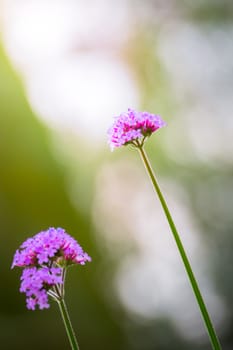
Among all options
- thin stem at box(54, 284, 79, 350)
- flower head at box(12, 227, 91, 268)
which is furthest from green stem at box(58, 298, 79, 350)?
flower head at box(12, 227, 91, 268)

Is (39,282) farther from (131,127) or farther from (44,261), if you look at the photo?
(131,127)

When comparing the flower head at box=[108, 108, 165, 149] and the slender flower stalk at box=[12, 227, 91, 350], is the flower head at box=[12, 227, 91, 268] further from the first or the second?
the flower head at box=[108, 108, 165, 149]

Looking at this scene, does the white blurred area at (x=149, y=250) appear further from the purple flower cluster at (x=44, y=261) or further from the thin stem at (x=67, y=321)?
the thin stem at (x=67, y=321)

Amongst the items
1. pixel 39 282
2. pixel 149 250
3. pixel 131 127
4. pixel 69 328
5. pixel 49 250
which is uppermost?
pixel 149 250

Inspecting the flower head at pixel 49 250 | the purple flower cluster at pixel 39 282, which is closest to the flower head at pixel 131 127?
the flower head at pixel 49 250

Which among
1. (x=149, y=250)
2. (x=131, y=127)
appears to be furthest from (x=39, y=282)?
(x=149, y=250)

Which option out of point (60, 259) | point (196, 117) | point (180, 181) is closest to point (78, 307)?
point (180, 181)
